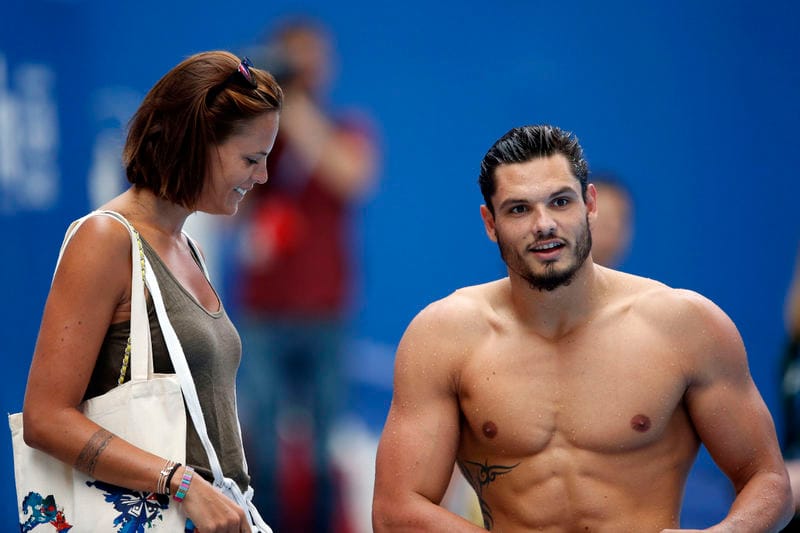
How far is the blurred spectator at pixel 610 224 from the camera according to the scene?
403 cm

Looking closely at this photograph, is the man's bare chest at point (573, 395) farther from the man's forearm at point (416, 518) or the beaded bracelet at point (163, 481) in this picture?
the beaded bracelet at point (163, 481)

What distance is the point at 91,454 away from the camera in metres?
2.13

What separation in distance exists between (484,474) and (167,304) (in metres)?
0.83

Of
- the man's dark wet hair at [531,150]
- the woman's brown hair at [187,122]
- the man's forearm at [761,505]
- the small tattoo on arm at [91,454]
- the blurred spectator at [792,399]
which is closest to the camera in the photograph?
the small tattoo on arm at [91,454]

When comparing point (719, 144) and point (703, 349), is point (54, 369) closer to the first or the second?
point (703, 349)

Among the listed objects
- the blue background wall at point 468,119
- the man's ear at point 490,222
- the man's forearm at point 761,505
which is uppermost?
the blue background wall at point 468,119

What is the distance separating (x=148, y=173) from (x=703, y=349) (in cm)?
125

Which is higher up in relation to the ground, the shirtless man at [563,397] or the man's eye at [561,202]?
the man's eye at [561,202]

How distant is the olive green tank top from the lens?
2.21 m

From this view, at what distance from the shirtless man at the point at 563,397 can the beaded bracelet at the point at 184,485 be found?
1.71 ft

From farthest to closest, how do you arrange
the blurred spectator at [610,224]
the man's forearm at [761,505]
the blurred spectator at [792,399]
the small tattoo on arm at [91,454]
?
1. the blurred spectator at [610,224]
2. the blurred spectator at [792,399]
3. the man's forearm at [761,505]
4. the small tattoo on arm at [91,454]

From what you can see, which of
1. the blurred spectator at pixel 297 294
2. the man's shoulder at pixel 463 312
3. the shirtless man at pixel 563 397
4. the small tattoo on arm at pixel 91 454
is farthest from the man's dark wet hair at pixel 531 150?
the blurred spectator at pixel 297 294

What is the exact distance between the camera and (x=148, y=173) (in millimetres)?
2309

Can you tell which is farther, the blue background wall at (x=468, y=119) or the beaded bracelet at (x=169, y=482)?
the blue background wall at (x=468, y=119)
